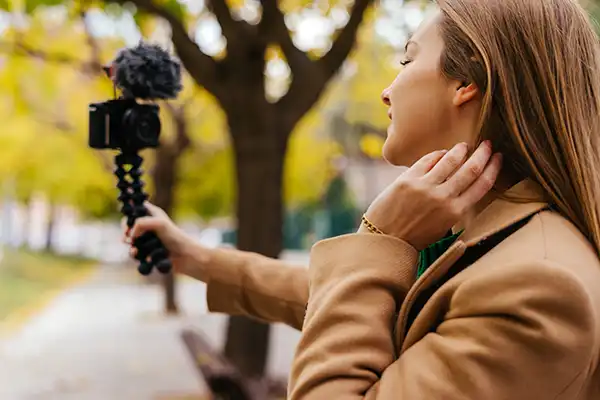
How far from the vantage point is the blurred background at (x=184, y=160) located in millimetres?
5457

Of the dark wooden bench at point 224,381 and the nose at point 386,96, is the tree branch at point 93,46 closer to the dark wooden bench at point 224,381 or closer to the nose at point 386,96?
the dark wooden bench at point 224,381

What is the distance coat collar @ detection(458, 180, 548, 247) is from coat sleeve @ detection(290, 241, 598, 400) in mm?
133

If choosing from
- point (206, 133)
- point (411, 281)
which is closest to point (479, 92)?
point (411, 281)

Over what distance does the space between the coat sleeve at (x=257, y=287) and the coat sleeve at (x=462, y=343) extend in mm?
600

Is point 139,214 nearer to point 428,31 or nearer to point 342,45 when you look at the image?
point 428,31

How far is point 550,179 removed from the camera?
1.19 m

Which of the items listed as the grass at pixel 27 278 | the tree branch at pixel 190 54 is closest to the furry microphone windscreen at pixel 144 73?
the tree branch at pixel 190 54

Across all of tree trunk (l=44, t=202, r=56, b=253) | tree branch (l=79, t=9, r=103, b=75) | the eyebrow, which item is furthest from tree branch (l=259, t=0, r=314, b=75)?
tree trunk (l=44, t=202, r=56, b=253)

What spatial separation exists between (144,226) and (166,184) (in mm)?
11031

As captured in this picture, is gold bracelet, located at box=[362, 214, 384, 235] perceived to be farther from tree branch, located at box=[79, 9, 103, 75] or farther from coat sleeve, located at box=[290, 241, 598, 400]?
tree branch, located at box=[79, 9, 103, 75]

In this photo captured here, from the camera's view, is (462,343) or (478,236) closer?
(462,343)

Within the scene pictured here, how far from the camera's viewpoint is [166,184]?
41.7ft

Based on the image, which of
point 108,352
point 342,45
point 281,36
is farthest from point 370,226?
point 108,352

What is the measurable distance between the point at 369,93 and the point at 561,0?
942 centimetres
